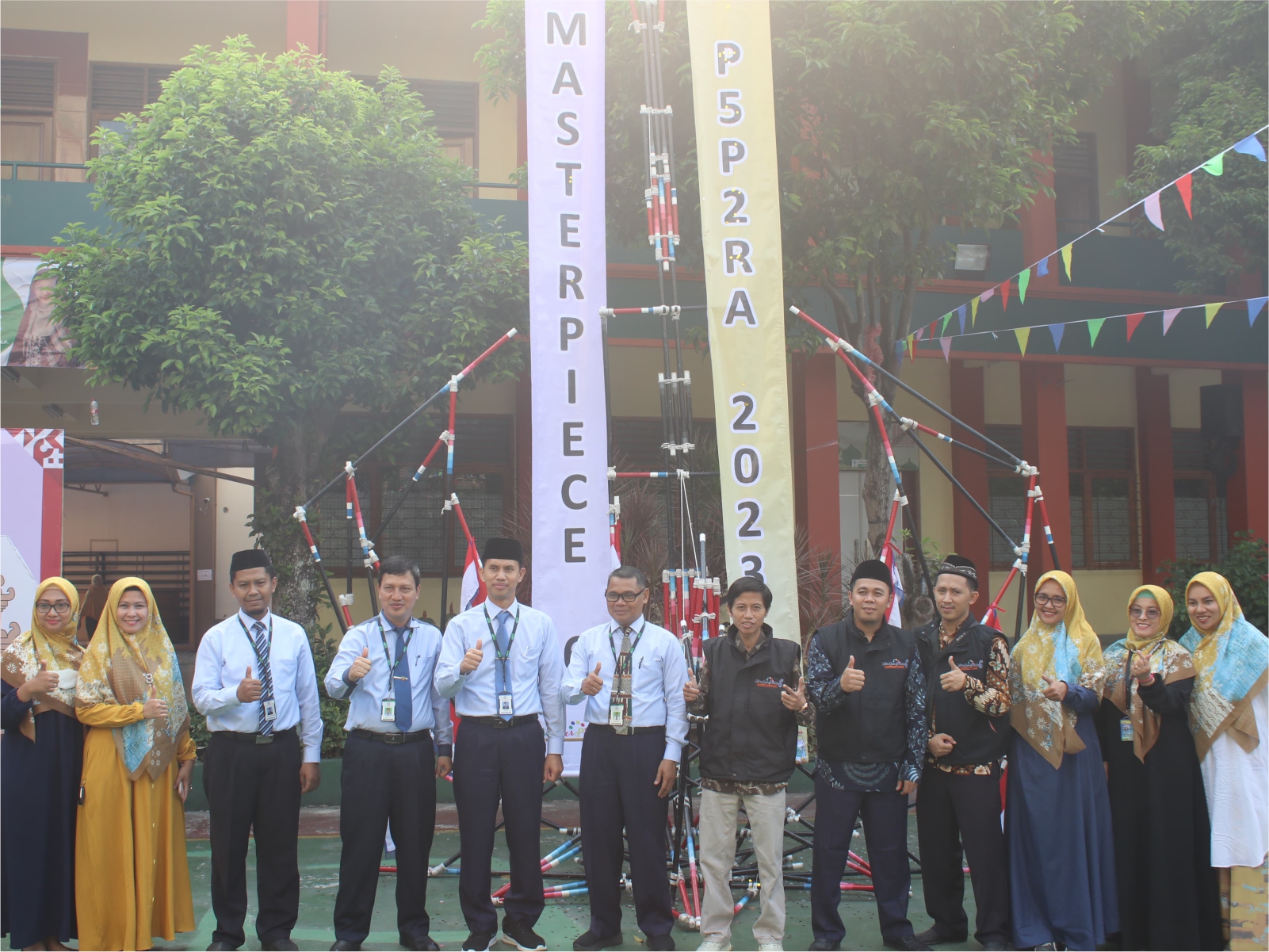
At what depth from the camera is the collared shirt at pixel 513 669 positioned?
431 centimetres

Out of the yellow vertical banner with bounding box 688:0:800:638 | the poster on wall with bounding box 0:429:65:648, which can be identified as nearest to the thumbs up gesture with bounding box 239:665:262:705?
the yellow vertical banner with bounding box 688:0:800:638

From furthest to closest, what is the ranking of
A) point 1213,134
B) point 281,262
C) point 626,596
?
point 1213,134 → point 281,262 → point 626,596

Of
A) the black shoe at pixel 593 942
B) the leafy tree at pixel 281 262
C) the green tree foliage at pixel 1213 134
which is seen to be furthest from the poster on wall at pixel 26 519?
the green tree foliage at pixel 1213 134

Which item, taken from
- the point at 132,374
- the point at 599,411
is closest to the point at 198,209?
the point at 132,374

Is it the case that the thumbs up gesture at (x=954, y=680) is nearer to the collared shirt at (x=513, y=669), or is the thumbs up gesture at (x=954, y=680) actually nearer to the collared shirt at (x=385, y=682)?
the collared shirt at (x=513, y=669)

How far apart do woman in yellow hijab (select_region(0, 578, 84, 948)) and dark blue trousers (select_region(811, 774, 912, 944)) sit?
2971 millimetres

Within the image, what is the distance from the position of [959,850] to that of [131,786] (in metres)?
Result: 3.35

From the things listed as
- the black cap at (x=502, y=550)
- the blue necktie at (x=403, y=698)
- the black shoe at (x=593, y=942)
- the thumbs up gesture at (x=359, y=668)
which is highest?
the black cap at (x=502, y=550)

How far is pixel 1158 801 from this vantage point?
14.1 feet

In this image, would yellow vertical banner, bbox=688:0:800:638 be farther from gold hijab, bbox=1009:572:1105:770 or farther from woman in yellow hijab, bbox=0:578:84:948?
woman in yellow hijab, bbox=0:578:84:948

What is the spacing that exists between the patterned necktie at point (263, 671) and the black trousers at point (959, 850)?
105 inches

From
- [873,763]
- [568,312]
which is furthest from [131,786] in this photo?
[873,763]

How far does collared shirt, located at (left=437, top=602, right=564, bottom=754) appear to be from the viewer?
14.1ft

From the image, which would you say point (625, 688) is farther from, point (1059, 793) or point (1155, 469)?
point (1155, 469)
